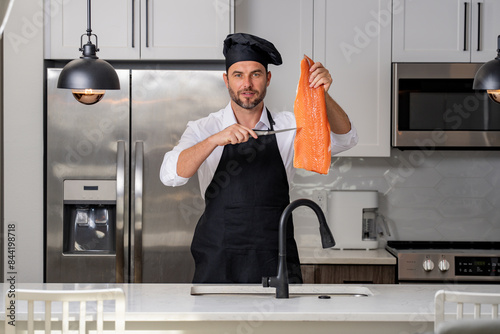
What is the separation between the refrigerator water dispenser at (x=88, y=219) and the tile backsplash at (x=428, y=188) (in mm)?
1192

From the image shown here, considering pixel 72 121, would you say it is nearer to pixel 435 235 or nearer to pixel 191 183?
pixel 191 183

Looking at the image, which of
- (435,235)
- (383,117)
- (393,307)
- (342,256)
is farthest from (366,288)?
(435,235)

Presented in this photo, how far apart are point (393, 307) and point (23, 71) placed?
93.4 inches

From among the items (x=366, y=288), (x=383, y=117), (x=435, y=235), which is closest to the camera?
(x=366, y=288)

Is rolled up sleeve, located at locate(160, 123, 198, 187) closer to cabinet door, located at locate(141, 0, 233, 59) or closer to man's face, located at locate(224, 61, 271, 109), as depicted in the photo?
man's face, located at locate(224, 61, 271, 109)

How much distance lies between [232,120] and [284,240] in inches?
30.4

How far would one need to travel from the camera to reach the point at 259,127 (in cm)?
268

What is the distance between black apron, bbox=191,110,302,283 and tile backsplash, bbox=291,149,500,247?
1.30 metres

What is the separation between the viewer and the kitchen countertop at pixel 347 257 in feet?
11.1

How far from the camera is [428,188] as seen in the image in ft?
12.8

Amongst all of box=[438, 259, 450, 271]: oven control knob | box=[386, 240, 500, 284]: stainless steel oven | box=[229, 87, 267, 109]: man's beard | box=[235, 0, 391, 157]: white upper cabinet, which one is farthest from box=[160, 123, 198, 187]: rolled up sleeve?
box=[438, 259, 450, 271]: oven control knob

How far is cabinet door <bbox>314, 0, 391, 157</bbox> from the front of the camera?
11.7 ft

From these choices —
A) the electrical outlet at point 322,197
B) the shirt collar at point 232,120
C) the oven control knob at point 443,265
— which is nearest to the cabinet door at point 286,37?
the electrical outlet at point 322,197

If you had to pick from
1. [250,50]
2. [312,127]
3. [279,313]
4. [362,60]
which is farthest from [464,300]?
[362,60]
